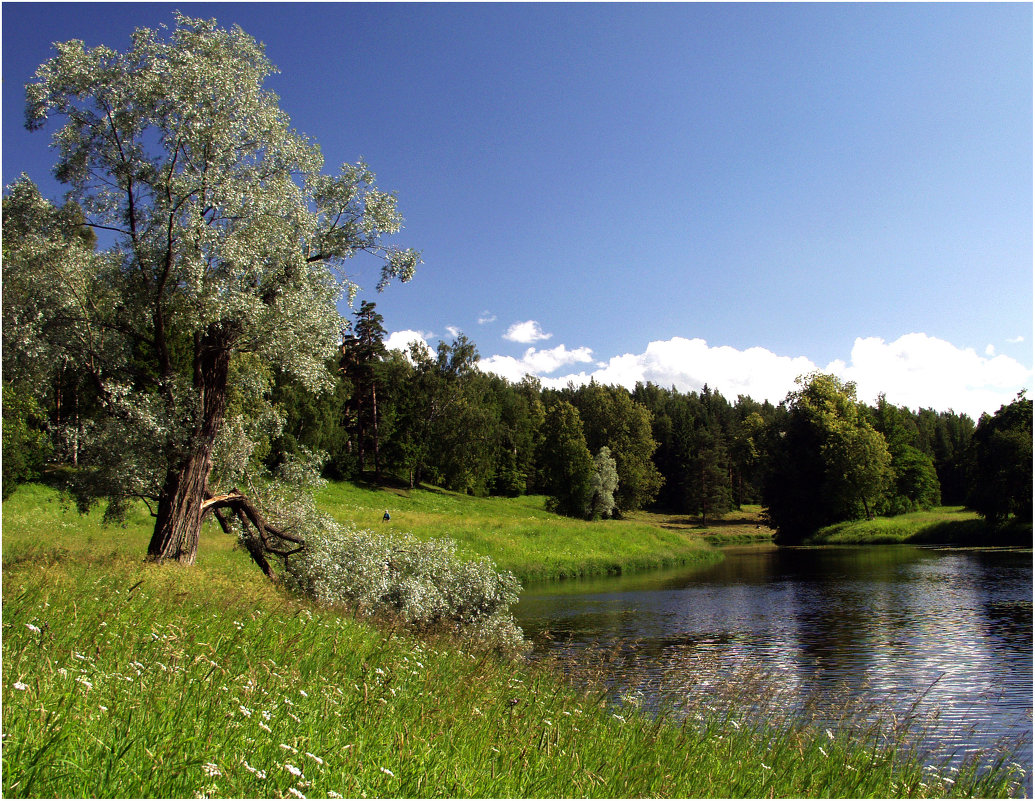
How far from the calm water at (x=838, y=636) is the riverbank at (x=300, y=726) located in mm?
1495

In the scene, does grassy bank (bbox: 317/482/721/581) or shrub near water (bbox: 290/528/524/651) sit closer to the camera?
shrub near water (bbox: 290/528/524/651)

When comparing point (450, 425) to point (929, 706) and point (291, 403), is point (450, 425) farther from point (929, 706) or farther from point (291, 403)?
point (929, 706)

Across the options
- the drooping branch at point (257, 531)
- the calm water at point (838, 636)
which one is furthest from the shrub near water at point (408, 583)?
the calm water at point (838, 636)

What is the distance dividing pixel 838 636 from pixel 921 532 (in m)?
44.3

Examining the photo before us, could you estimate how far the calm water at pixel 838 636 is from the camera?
11844mm

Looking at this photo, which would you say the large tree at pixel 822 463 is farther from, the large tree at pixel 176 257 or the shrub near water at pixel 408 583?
the large tree at pixel 176 257

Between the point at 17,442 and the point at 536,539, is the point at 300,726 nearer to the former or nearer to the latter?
the point at 17,442

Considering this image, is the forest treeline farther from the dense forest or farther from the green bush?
the dense forest

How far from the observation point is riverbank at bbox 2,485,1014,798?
12.3 feet

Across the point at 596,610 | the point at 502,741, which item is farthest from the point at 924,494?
the point at 502,741

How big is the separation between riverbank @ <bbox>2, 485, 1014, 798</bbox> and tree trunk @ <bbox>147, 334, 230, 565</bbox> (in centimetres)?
437

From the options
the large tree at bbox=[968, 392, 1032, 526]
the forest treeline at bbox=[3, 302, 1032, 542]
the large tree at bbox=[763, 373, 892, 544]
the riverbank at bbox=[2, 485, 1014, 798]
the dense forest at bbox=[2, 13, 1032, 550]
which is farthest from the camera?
the large tree at bbox=[763, 373, 892, 544]

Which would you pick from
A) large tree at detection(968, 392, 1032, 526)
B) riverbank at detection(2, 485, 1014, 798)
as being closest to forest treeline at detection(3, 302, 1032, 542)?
large tree at detection(968, 392, 1032, 526)

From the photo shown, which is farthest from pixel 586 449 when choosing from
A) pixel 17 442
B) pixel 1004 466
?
pixel 17 442
